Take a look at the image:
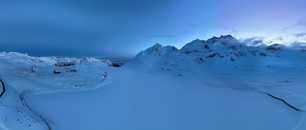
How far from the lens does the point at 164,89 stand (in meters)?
11.5

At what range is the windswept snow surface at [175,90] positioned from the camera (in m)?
9.19

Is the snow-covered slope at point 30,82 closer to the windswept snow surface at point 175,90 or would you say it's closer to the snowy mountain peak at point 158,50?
the windswept snow surface at point 175,90

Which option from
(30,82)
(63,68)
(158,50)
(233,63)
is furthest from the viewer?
(158,50)

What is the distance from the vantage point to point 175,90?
11.5 meters

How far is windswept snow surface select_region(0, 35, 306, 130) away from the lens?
9.19m

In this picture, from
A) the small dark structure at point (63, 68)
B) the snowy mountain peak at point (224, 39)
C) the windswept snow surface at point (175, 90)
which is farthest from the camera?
the snowy mountain peak at point (224, 39)

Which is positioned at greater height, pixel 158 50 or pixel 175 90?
A: pixel 158 50

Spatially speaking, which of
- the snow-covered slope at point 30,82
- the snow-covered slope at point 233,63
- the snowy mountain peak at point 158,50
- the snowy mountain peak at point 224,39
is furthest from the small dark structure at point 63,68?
the snowy mountain peak at point 224,39

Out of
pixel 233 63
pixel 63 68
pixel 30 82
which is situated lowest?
pixel 30 82

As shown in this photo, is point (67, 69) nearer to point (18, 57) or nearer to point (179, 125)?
point (18, 57)

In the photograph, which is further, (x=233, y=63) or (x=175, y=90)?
(x=233, y=63)

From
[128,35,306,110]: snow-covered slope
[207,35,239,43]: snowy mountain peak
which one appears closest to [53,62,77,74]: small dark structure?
[128,35,306,110]: snow-covered slope

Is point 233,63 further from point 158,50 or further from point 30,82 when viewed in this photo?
point 30,82

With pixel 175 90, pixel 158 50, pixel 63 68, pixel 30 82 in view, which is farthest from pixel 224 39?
pixel 30 82
